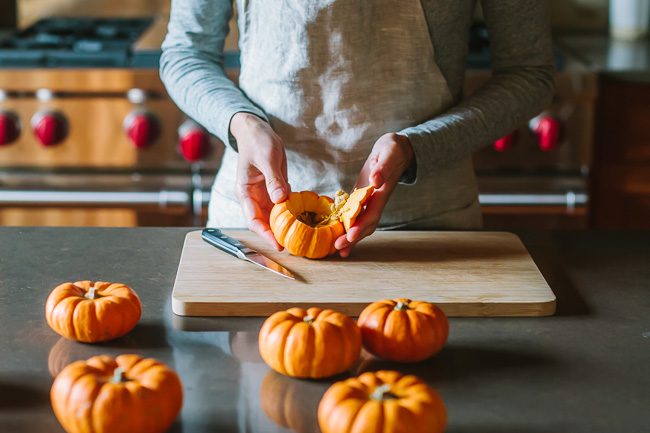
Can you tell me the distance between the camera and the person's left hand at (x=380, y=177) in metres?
1.12

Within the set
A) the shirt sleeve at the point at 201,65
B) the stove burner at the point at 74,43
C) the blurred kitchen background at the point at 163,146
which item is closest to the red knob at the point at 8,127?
the blurred kitchen background at the point at 163,146

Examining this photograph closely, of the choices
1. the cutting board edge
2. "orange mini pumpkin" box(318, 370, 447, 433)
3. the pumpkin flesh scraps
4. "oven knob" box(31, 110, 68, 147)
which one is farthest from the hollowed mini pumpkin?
"oven knob" box(31, 110, 68, 147)

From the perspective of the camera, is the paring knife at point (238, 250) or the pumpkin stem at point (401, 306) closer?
the pumpkin stem at point (401, 306)

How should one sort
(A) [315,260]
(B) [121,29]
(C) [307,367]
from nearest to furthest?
(C) [307,367] < (A) [315,260] < (B) [121,29]

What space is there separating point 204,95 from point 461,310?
60cm

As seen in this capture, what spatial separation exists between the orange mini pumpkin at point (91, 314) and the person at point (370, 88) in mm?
392

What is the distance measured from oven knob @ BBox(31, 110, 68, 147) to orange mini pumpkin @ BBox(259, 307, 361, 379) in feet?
4.75

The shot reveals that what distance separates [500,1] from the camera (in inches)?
50.4

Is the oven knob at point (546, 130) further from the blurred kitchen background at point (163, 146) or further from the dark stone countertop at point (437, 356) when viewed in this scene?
the dark stone countertop at point (437, 356)

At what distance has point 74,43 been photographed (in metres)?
2.21

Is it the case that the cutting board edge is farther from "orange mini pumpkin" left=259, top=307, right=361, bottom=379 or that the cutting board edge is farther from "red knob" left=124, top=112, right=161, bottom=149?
"red knob" left=124, top=112, right=161, bottom=149

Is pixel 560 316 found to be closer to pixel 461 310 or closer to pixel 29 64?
pixel 461 310

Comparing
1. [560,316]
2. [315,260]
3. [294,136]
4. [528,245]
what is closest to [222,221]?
[294,136]

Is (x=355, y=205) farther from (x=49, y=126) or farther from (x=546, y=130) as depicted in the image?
(x=49, y=126)
